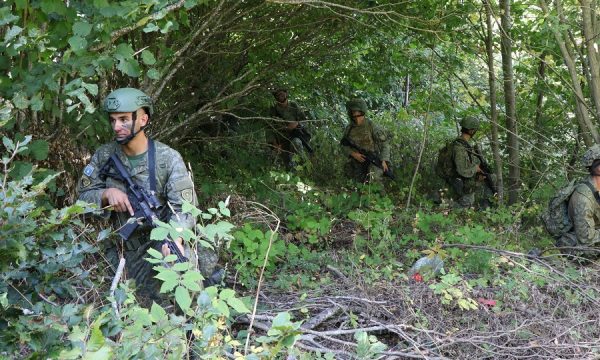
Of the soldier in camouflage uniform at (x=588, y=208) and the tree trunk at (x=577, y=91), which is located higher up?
the tree trunk at (x=577, y=91)

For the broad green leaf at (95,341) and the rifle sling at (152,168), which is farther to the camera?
the rifle sling at (152,168)

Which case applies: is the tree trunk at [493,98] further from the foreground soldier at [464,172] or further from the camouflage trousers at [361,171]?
the camouflage trousers at [361,171]

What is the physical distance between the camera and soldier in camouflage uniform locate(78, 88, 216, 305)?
4.62 meters

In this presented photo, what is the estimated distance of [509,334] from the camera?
5.12 meters

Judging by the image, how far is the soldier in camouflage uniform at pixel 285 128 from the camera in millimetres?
11086

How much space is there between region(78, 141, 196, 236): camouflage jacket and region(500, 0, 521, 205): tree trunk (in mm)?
5518

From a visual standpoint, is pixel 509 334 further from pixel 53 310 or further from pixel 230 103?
pixel 230 103

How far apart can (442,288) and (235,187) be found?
3938mm

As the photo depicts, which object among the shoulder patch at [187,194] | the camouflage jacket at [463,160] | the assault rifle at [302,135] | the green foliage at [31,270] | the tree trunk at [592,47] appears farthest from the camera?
the assault rifle at [302,135]

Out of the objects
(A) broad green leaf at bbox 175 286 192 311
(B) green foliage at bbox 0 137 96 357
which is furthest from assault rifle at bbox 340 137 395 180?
(A) broad green leaf at bbox 175 286 192 311

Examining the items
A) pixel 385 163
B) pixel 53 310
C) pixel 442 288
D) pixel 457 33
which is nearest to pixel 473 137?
pixel 385 163

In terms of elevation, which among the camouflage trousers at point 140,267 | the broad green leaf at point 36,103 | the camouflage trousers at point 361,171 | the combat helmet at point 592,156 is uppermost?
the broad green leaf at point 36,103

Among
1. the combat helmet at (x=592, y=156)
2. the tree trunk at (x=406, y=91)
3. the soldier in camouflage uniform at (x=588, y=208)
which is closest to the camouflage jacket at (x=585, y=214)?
the soldier in camouflage uniform at (x=588, y=208)

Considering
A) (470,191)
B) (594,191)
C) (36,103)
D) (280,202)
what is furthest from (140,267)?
(470,191)
